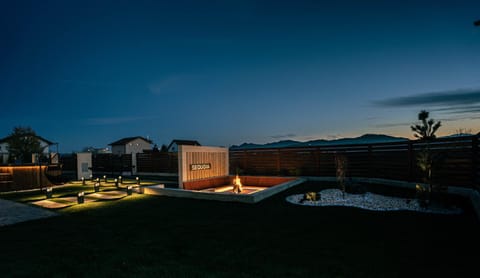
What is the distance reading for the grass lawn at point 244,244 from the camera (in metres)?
2.80

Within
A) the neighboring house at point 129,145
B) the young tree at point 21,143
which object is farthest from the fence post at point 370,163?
the young tree at point 21,143

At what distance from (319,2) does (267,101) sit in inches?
321

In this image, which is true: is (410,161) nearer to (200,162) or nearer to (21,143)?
(200,162)

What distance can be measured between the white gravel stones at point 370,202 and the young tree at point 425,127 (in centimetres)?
1200

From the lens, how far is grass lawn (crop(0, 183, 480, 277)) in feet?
9.18

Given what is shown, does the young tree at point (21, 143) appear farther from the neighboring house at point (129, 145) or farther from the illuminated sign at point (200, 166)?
the illuminated sign at point (200, 166)

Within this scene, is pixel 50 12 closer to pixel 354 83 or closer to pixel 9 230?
pixel 9 230

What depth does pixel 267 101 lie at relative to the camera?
17547 millimetres

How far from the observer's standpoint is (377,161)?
10141 millimetres

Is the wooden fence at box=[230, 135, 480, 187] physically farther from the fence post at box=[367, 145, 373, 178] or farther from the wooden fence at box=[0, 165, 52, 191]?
the wooden fence at box=[0, 165, 52, 191]

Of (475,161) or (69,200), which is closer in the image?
(475,161)

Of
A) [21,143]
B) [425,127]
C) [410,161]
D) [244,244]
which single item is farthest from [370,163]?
[21,143]

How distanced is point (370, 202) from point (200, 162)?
7271 millimetres

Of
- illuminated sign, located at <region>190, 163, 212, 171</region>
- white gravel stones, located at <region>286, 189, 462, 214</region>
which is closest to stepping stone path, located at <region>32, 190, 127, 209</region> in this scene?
illuminated sign, located at <region>190, 163, 212, 171</region>
